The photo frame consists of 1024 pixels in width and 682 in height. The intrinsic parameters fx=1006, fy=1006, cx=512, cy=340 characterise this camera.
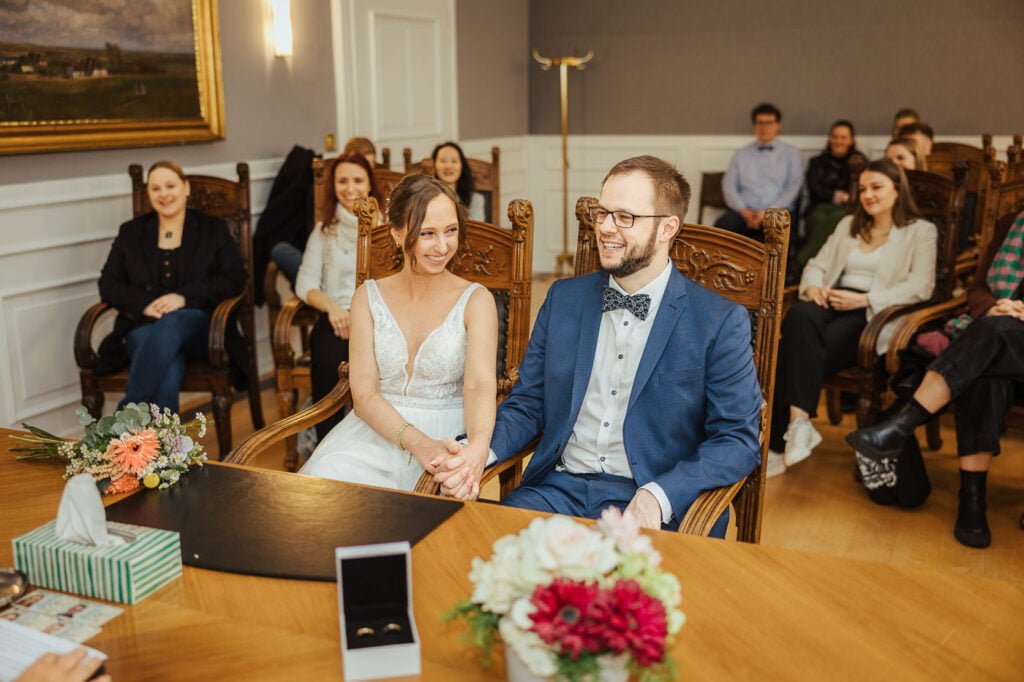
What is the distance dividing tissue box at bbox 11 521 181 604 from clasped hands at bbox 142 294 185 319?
8.24ft

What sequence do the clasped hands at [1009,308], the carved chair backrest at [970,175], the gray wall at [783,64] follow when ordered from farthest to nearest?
the gray wall at [783,64], the carved chair backrest at [970,175], the clasped hands at [1009,308]

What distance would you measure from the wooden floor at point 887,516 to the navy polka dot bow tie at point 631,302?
1.23 m

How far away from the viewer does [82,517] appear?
1625mm

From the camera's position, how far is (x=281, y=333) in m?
4.15

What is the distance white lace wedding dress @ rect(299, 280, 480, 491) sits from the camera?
8.75 feet

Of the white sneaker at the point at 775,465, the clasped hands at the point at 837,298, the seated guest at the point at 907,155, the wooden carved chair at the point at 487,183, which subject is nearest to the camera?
the white sneaker at the point at 775,465

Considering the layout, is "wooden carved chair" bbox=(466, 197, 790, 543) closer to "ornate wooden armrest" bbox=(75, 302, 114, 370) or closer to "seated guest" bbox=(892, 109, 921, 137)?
"ornate wooden armrest" bbox=(75, 302, 114, 370)

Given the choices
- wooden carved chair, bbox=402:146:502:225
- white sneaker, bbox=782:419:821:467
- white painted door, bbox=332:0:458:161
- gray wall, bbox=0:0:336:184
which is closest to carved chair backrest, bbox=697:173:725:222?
white painted door, bbox=332:0:458:161

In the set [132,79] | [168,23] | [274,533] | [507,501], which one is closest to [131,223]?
[132,79]

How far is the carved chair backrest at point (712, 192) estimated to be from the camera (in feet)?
25.8

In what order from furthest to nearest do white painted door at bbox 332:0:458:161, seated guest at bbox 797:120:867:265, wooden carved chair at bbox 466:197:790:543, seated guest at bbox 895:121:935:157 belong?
seated guest at bbox 797:120:867:265, white painted door at bbox 332:0:458:161, seated guest at bbox 895:121:935:157, wooden carved chair at bbox 466:197:790:543

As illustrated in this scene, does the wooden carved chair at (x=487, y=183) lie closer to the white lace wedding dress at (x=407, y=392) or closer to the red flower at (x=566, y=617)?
the white lace wedding dress at (x=407, y=392)

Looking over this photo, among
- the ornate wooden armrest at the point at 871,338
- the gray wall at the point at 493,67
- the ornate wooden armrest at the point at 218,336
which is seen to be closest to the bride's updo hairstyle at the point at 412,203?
the ornate wooden armrest at the point at 218,336

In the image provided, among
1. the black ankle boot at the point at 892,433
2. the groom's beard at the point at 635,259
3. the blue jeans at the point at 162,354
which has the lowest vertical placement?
the black ankle boot at the point at 892,433
